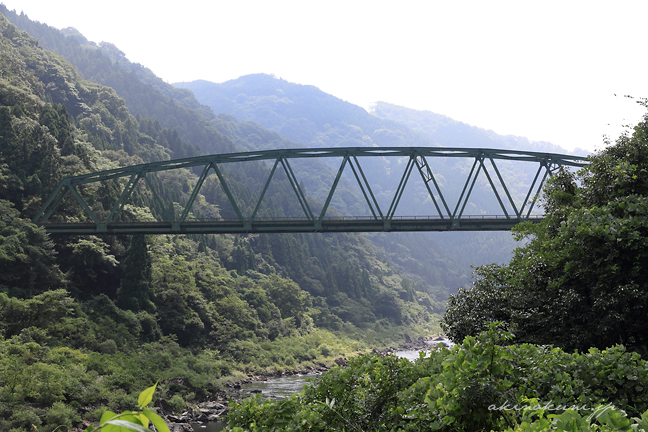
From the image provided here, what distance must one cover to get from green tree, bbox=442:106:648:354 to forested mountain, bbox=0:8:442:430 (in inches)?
952

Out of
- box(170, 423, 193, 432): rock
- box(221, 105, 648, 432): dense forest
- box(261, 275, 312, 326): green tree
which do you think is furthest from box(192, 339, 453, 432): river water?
box(221, 105, 648, 432): dense forest

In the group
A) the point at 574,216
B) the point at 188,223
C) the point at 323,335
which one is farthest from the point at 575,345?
the point at 323,335

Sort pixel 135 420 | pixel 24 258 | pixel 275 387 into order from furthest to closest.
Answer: pixel 275 387, pixel 24 258, pixel 135 420

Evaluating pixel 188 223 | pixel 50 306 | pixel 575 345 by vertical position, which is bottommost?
pixel 50 306

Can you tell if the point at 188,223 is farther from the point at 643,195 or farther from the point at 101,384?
the point at 643,195

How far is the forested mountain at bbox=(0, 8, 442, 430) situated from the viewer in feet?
98.4

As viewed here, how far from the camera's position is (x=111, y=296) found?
46.3 metres

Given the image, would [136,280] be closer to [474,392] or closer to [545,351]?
[545,351]

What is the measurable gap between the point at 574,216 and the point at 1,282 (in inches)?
1539

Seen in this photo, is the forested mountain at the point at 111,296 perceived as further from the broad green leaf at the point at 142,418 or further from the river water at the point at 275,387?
the broad green leaf at the point at 142,418

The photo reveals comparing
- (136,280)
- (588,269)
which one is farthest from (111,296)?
(588,269)

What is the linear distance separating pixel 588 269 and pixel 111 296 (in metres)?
45.1

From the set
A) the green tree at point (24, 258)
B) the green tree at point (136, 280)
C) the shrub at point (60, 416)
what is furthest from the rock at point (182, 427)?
the green tree at point (136, 280)

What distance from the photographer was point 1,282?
114ft
